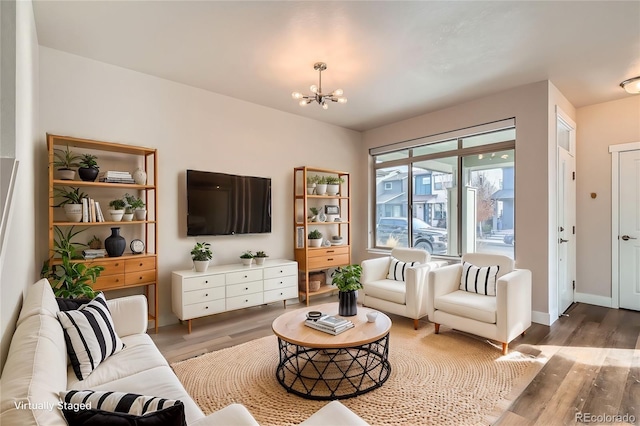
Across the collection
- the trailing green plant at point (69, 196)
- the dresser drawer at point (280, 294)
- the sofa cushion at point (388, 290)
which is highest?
the trailing green plant at point (69, 196)

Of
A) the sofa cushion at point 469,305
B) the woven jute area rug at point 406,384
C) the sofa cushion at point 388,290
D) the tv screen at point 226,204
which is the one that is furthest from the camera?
the tv screen at point 226,204

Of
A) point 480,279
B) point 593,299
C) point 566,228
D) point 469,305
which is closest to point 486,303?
point 469,305

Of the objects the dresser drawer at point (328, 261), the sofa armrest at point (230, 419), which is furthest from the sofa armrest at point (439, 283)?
the sofa armrest at point (230, 419)

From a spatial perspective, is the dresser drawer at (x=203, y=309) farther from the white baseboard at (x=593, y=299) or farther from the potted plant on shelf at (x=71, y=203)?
the white baseboard at (x=593, y=299)

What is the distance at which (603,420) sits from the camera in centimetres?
194

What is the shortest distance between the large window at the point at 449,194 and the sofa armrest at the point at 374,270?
0.99m

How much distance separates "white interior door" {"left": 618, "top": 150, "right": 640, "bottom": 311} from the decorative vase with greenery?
A: 240 inches

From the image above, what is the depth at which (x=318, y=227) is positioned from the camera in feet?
16.9

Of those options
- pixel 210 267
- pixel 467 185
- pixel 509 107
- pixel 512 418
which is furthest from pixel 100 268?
pixel 509 107

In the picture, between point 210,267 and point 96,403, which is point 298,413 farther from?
point 210,267

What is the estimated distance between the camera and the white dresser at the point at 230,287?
3.40m

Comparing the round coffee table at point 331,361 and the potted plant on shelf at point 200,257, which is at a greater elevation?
the potted plant on shelf at point 200,257

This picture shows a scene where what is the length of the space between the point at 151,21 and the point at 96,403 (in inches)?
105

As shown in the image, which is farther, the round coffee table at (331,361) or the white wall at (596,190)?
the white wall at (596,190)
